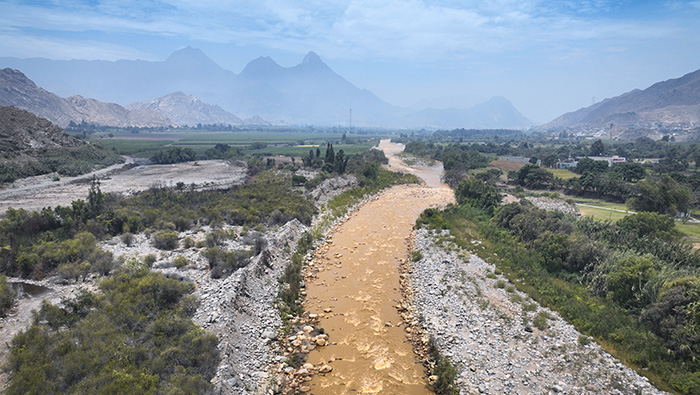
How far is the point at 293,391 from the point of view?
12867mm

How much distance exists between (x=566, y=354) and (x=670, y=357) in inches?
138

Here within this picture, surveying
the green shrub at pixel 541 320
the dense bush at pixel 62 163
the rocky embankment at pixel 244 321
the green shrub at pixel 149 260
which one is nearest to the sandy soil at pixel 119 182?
the dense bush at pixel 62 163

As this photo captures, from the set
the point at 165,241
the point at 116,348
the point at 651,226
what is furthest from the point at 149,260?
the point at 651,226

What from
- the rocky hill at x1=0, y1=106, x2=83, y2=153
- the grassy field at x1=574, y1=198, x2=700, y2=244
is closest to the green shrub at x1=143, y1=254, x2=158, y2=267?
the grassy field at x1=574, y1=198, x2=700, y2=244

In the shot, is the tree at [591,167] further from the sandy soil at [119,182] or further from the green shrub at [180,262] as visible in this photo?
the green shrub at [180,262]

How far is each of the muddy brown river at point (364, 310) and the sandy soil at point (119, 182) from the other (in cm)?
3060

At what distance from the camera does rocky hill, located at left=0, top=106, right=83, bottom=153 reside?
2468 inches

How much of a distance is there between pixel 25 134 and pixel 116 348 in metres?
81.2

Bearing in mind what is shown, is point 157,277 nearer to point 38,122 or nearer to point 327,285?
point 327,285

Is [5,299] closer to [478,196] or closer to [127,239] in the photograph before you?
[127,239]

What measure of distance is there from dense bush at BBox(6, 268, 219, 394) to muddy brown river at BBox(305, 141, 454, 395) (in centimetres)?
494

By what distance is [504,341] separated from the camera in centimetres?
1530

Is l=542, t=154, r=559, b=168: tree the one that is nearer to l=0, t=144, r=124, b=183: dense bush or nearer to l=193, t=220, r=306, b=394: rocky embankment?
l=193, t=220, r=306, b=394: rocky embankment

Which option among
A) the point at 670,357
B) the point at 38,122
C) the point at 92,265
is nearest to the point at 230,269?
the point at 92,265
